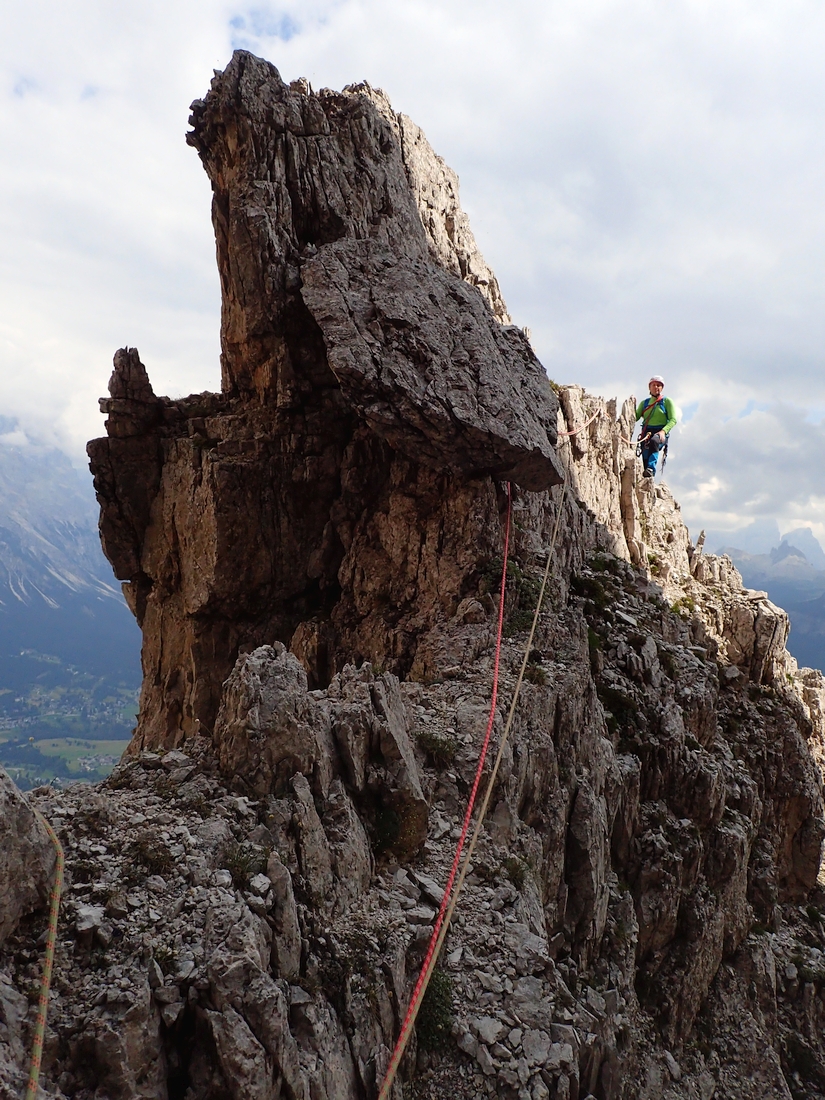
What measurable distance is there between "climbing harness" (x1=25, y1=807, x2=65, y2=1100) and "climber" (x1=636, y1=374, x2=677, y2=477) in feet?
94.0

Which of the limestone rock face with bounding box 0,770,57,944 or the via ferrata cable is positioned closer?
the limestone rock face with bounding box 0,770,57,944

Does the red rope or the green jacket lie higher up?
the green jacket

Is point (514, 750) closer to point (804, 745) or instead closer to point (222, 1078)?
point (222, 1078)

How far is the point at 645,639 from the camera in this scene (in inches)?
910

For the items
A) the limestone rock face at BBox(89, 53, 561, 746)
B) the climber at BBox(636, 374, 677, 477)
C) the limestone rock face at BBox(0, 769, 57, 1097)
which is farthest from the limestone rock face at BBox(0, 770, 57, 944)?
the climber at BBox(636, 374, 677, 477)

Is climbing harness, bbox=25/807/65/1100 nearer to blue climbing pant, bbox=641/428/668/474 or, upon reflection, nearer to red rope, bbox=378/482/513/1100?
red rope, bbox=378/482/513/1100

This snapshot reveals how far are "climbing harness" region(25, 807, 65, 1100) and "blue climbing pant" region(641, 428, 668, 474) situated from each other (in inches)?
1141

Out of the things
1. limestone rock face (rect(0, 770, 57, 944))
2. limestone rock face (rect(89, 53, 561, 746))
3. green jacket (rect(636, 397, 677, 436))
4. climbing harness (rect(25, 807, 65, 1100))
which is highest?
green jacket (rect(636, 397, 677, 436))

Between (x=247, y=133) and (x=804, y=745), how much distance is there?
32.5 m

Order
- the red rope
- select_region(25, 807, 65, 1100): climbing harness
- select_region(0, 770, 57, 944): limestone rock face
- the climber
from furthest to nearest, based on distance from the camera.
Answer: the climber
the red rope
select_region(0, 770, 57, 944): limestone rock face
select_region(25, 807, 65, 1100): climbing harness

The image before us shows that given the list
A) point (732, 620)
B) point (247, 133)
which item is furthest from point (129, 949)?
point (732, 620)

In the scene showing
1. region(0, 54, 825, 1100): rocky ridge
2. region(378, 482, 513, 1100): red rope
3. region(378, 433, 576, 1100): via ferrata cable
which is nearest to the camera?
region(0, 54, 825, 1100): rocky ridge

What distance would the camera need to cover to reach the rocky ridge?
331 inches

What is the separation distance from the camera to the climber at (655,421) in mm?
30219
